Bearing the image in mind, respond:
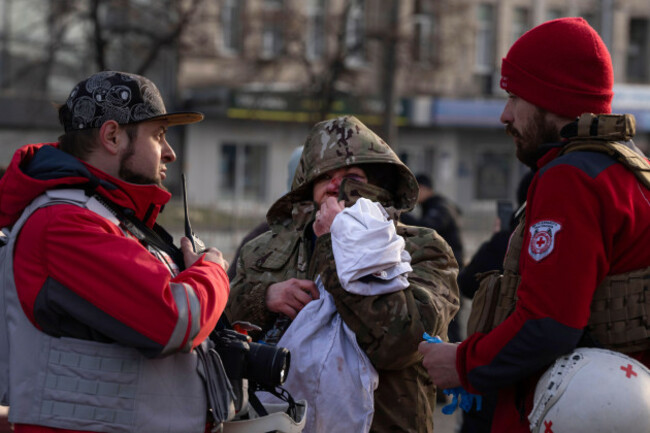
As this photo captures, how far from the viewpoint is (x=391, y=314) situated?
9.90 feet

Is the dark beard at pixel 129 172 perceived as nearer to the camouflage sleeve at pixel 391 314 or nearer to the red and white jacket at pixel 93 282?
the red and white jacket at pixel 93 282

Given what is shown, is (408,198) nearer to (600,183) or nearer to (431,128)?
(600,183)

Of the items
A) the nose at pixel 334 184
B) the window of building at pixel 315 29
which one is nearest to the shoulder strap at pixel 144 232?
the nose at pixel 334 184

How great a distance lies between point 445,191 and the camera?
96.6 feet

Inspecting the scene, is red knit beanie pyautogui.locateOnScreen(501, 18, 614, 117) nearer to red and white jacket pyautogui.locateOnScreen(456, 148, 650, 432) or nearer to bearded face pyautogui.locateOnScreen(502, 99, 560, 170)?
bearded face pyautogui.locateOnScreen(502, 99, 560, 170)

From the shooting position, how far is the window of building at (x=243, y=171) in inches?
1067

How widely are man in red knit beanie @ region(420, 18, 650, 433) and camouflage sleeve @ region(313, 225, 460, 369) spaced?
272 mm

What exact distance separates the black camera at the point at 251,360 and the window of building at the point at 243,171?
24249 mm

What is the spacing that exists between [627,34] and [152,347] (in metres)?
32.9

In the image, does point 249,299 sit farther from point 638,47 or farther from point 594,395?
point 638,47

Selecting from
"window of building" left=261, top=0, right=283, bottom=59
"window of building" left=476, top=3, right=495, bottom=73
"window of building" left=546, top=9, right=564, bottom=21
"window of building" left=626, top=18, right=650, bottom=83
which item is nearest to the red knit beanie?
"window of building" left=261, top=0, right=283, bottom=59

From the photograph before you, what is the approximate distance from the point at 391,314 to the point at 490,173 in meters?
28.1

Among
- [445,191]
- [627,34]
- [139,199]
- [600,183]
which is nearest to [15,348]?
[139,199]

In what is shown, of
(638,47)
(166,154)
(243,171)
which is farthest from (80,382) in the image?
(638,47)
